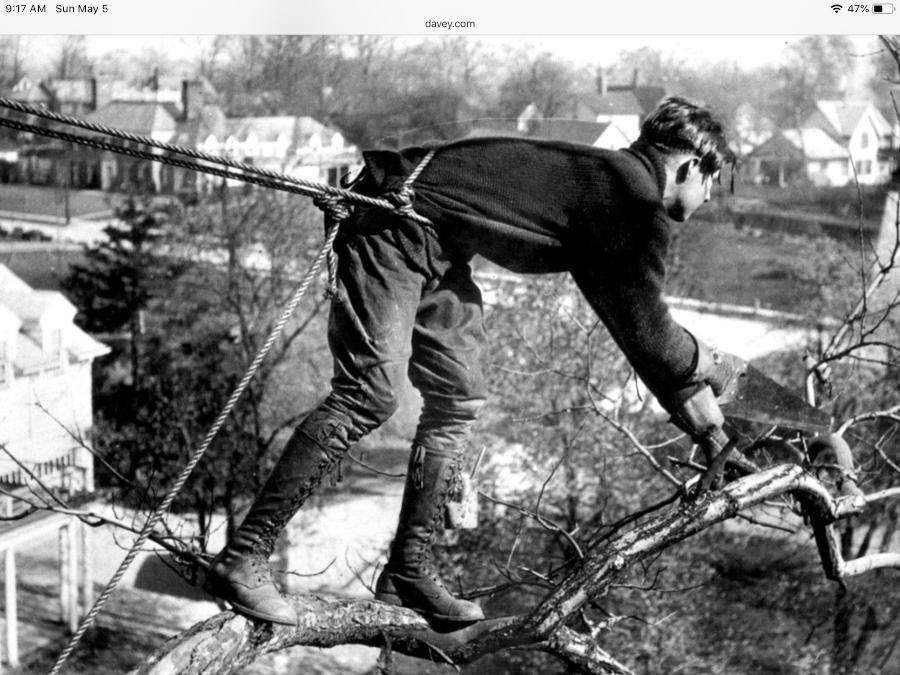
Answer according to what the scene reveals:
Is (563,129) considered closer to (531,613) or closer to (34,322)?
(531,613)

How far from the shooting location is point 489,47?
13.5 ft

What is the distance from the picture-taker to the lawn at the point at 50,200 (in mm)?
4941

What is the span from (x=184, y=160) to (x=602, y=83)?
2.53m

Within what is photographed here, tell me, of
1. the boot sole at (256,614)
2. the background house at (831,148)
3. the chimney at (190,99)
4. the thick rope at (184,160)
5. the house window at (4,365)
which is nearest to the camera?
the thick rope at (184,160)

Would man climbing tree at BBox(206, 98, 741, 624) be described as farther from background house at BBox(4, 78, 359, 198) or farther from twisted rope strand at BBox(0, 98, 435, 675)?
background house at BBox(4, 78, 359, 198)

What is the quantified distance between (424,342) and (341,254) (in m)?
0.16

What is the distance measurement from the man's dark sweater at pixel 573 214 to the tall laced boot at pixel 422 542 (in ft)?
0.91

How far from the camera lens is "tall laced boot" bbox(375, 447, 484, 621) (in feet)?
5.14

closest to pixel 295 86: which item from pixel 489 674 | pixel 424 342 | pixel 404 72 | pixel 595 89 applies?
pixel 404 72

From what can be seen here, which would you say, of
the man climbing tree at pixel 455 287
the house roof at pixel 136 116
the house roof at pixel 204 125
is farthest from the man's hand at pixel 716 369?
the house roof at pixel 204 125

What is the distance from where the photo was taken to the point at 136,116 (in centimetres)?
466

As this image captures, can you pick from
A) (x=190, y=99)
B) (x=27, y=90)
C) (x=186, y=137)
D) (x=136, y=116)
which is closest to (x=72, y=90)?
(x=27, y=90)

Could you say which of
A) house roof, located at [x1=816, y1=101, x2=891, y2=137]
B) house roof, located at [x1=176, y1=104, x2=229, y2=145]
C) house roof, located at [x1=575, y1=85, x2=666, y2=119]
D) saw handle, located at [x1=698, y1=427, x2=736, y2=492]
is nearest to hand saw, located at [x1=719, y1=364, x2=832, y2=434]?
saw handle, located at [x1=698, y1=427, x2=736, y2=492]

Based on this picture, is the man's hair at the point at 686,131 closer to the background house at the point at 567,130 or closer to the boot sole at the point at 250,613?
the background house at the point at 567,130
